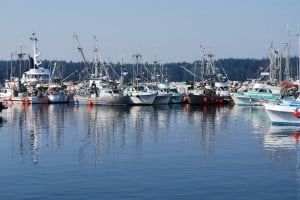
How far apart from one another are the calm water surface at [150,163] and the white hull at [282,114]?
1049mm

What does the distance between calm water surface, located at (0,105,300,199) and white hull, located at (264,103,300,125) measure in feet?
3.44

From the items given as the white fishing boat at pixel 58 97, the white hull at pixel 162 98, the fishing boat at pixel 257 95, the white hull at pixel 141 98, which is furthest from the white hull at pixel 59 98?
the fishing boat at pixel 257 95

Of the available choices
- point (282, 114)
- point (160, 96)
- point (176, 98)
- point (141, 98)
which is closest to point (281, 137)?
point (282, 114)

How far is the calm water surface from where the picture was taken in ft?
83.1

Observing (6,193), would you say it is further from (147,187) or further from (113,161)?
(113,161)

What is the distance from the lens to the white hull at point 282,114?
52.1m

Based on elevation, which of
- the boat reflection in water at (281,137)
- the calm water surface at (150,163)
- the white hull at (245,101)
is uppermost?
the white hull at (245,101)

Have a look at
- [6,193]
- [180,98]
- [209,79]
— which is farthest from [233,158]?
[209,79]

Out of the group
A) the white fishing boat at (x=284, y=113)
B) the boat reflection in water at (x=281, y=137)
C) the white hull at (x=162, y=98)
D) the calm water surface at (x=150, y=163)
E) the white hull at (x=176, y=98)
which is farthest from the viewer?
the white hull at (x=176, y=98)

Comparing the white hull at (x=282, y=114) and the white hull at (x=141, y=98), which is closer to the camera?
the white hull at (x=282, y=114)

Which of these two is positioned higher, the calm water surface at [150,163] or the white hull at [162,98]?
the white hull at [162,98]

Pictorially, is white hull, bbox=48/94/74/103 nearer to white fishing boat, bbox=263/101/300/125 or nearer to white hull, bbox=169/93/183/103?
Result: white hull, bbox=169/93/183/103

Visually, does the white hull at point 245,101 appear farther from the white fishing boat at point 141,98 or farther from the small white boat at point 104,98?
the small white boat at point 104,98

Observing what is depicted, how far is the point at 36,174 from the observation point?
29297mm
